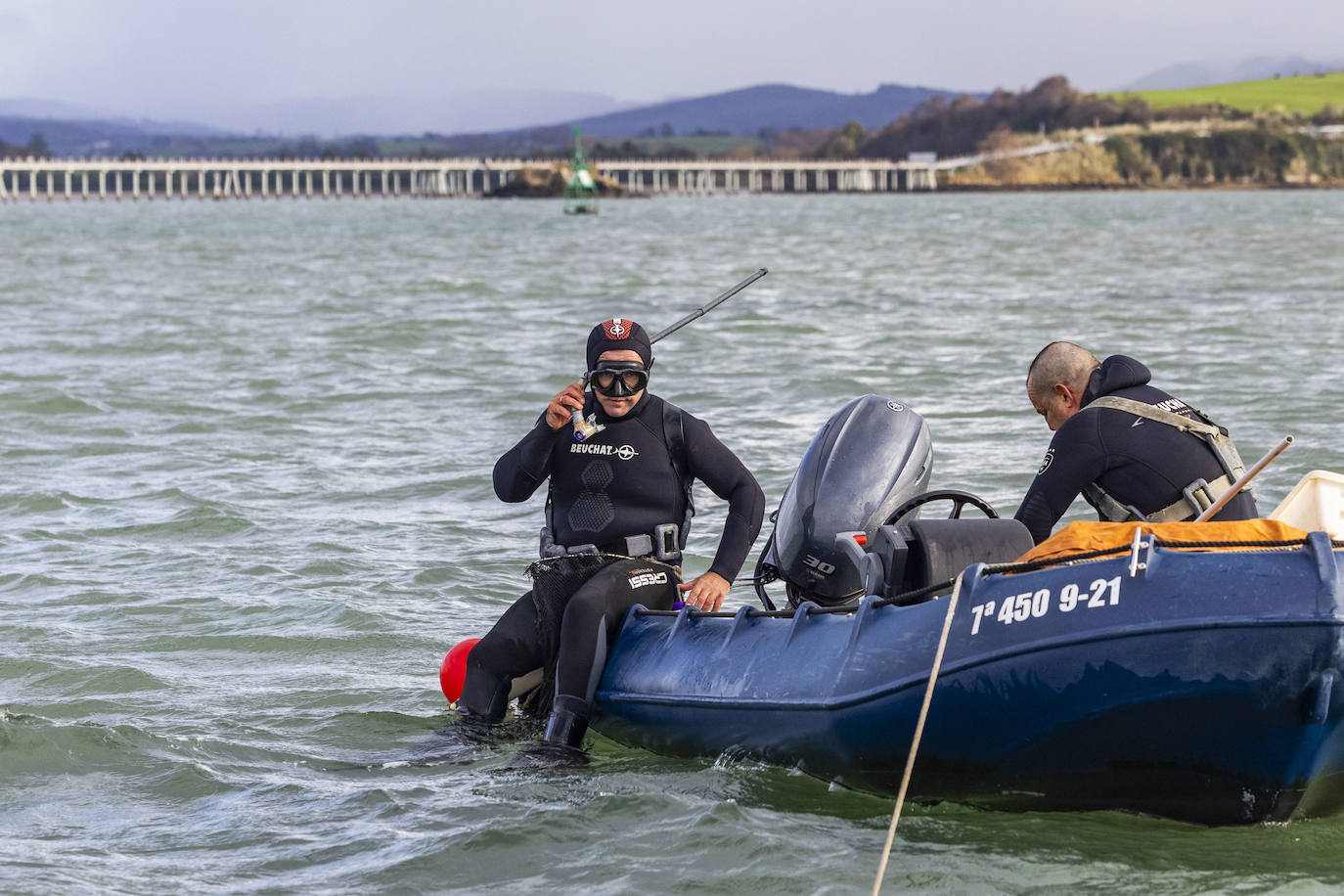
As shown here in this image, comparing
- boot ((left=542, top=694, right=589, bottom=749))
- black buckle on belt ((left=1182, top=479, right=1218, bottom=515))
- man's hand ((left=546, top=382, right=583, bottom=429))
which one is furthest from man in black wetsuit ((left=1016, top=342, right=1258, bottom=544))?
boot ((left=542, top=694, right=589, bottom=749))

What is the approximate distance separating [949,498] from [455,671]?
6.92 ft

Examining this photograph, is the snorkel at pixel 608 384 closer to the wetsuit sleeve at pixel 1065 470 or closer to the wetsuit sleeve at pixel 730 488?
the wetsuit sleeve at pixel 730 488

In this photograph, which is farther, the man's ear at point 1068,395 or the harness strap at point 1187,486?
the man's ear at point 1068,395

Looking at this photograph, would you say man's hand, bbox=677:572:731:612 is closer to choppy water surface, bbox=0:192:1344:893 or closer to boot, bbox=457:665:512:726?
choppy water surface, bbox=0:192:1344:893

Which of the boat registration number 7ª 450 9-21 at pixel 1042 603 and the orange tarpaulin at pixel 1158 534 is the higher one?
the orange tarpaulin at pixel 1158 534

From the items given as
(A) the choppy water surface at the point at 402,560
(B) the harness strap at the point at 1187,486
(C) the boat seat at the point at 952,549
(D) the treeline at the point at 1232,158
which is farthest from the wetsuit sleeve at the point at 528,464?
(D) the treeline at the point at 1232,158

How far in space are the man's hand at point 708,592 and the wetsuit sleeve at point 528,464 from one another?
720 millimetres

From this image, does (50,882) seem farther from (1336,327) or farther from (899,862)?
(1336,327)

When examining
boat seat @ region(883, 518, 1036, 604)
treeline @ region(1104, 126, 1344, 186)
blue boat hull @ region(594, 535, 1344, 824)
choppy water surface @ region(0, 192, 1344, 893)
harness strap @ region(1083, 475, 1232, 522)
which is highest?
treeline @ region(1104, 126, 1344, 186)

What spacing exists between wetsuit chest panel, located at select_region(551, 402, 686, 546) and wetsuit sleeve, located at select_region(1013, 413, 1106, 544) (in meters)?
1.39

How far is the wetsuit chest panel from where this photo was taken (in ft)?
21.3

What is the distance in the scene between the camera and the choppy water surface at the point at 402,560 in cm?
538

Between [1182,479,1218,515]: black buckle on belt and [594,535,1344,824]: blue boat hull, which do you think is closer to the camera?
[594,535,1344,824]: blue boat hull

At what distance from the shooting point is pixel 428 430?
1496 centimetres
